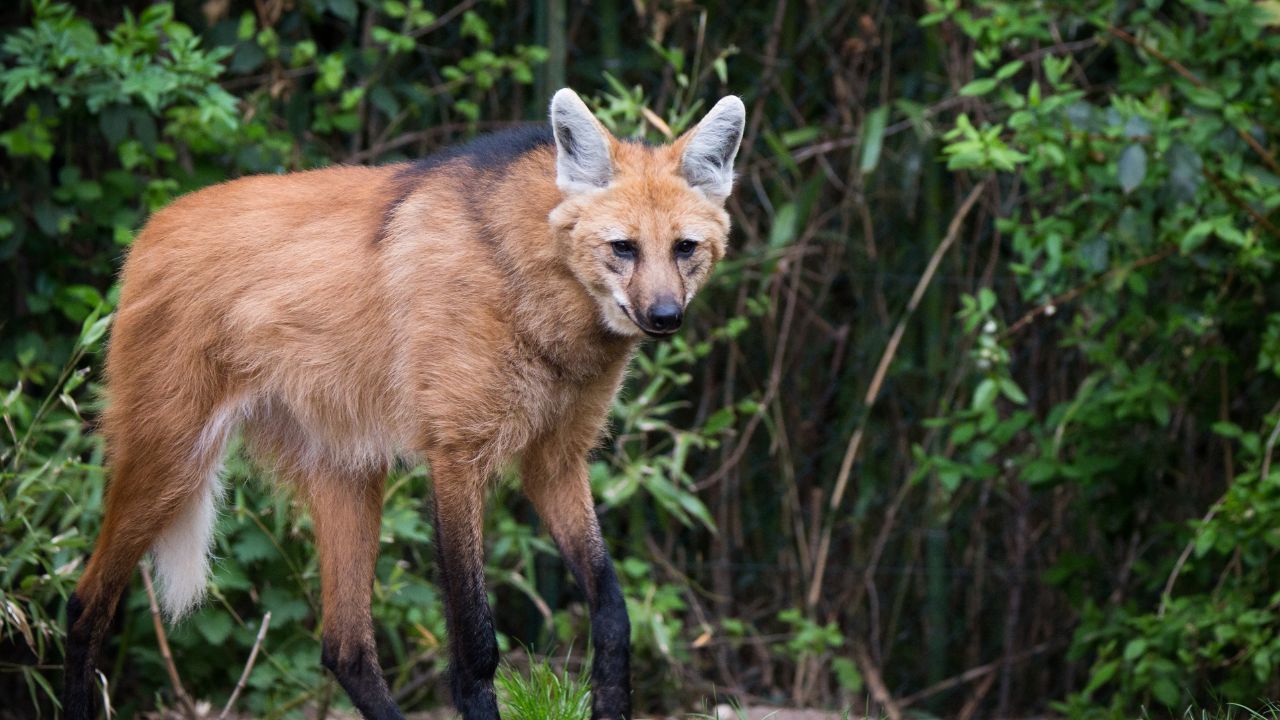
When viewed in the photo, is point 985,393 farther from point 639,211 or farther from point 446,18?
point 446,18

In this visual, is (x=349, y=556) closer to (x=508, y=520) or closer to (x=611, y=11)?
(x=508, y=520)

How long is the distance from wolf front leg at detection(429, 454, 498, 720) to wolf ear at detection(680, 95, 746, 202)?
0.65 metres

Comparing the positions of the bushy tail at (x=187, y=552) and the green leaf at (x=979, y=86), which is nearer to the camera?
the bushy tail at (x=187, y=552)

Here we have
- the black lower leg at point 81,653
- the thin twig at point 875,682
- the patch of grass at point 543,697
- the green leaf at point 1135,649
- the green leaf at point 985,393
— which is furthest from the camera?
the thin twig at point 875,682

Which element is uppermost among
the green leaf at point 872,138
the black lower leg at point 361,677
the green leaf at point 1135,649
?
the green leaf at point 872,138

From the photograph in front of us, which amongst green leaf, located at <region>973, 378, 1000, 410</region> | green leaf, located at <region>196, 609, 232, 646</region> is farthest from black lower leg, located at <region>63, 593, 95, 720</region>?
green leaf, located at <region>973, 378, 1000, 410</region>

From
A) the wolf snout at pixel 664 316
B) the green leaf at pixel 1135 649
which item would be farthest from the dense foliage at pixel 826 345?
the wolf snout at pixel 664 316

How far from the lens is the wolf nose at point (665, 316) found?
215 cm

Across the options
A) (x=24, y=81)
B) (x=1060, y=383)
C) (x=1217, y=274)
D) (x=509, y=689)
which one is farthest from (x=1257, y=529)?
(x=24, y=81)

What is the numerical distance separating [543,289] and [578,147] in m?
0.25

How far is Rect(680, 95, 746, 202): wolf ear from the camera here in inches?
92.1

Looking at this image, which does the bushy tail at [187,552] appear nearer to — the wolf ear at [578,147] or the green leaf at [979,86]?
the wolf ear at [578,147]

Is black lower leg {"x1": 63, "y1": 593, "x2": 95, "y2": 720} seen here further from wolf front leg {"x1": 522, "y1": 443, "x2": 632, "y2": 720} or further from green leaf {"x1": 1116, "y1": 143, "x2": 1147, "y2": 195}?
green leaf {"x1": 1116, "y1": 143, "x2": 1147, "y2": 195}

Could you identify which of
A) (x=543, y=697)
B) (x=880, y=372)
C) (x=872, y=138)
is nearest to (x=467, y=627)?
(x=543, y=697)
